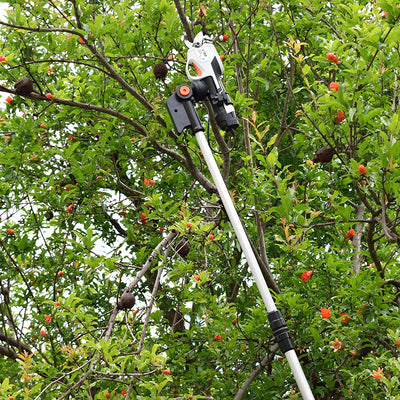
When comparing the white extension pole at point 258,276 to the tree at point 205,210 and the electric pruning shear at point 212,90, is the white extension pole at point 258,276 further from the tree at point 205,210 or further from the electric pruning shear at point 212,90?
the tree at point 205,210

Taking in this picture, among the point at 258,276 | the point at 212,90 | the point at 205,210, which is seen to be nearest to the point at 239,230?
the point at 258,276

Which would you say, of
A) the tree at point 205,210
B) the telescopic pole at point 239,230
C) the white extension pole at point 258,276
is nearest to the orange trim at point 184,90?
the telescopic pole at point 239,230

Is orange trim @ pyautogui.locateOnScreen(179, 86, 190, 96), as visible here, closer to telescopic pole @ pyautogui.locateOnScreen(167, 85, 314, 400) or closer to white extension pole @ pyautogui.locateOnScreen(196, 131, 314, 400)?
telescopic pole @ pyautogui.locateOnScreen(167, 85, 314, 400)

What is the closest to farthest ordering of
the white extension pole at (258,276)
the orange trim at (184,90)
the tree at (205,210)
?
1. the white extension pole at (258,276)
2. the orange trim at (184,90)
3. the tree at (205,210)

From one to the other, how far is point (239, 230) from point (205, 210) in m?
1.95

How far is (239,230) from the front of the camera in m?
2.30

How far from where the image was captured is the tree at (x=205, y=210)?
9.77 ft

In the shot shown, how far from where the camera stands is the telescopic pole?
2.25m

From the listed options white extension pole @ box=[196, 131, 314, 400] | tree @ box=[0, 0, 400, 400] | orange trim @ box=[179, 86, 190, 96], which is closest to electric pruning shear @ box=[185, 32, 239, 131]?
orange trim @ box=[179, 86, 190, 96]

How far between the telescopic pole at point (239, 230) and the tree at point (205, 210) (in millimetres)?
576

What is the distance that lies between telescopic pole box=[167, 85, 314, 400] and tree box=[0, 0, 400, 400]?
0.58 meters

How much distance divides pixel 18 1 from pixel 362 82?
2.31 m

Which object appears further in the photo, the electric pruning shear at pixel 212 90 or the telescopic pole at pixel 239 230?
the electric pruning shear at pixel 212 90

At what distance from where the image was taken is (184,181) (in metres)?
4.84
